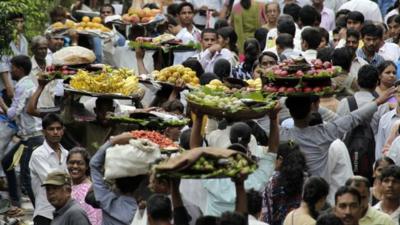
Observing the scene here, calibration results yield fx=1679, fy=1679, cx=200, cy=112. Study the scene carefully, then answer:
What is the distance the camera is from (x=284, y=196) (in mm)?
14875

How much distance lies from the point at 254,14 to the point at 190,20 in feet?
4.52

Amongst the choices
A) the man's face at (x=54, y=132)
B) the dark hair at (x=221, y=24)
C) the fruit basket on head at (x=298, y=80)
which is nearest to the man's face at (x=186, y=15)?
the dark hair at (x=221, y=24)

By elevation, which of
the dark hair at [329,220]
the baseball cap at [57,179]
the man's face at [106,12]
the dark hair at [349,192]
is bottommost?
the man's face at [106,12]

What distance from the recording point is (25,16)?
22516 mm

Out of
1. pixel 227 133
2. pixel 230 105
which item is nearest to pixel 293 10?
pixel 227 133

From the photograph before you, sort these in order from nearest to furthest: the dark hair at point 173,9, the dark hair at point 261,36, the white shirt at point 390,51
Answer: the white shirt at point 390,51 < the dark hair at point 261,36 < the dark hair at point 173,9

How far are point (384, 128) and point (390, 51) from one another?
4573mm

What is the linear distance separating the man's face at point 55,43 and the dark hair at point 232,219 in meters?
10.5

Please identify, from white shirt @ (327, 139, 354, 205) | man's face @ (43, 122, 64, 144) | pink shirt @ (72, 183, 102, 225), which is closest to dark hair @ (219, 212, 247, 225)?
white shirt @ (327, 139, 354, 205)

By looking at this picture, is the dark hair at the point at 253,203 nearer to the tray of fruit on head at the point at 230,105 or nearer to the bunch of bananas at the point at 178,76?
the tray of fruit on head at the point at 230,105

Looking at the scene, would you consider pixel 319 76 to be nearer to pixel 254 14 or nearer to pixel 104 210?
pixel 104 210

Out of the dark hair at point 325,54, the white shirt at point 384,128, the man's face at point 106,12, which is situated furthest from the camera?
the man's face at point 106,12

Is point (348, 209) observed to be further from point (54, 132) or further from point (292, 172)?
point (54, 132)

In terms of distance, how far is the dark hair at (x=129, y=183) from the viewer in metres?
14.4
